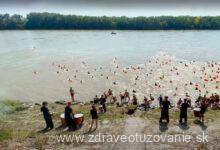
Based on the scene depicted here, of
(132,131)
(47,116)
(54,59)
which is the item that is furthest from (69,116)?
(54,59)

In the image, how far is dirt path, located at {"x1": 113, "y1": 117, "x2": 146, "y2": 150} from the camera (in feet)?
53.7

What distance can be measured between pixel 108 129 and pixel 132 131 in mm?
1468

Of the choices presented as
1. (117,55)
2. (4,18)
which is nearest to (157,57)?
(117,55)

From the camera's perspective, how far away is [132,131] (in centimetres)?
1900

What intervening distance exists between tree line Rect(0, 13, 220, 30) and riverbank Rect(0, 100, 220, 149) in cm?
12295

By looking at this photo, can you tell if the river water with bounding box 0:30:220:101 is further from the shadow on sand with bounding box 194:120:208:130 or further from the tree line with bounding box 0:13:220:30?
the tree line with bounding box 0:13:220:30

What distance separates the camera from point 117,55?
219 ft

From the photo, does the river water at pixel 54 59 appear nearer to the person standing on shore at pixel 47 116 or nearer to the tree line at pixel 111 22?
the person standing on shore at pixel 47 116

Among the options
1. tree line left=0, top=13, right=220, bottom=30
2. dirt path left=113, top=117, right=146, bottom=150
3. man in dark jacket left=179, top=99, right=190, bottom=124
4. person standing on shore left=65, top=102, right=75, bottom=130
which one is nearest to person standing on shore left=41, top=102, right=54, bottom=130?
person standing on shore left=65, top=102, right=75, bottom=130

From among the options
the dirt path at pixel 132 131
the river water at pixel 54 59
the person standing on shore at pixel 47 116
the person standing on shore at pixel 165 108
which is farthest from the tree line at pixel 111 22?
the person standing on shore at pixel 47 116

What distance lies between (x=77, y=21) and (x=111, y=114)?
428 feet

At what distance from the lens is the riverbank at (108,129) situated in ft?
56.1

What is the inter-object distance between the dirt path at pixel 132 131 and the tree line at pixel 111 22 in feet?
407

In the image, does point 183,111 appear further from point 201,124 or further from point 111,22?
point 111,22
